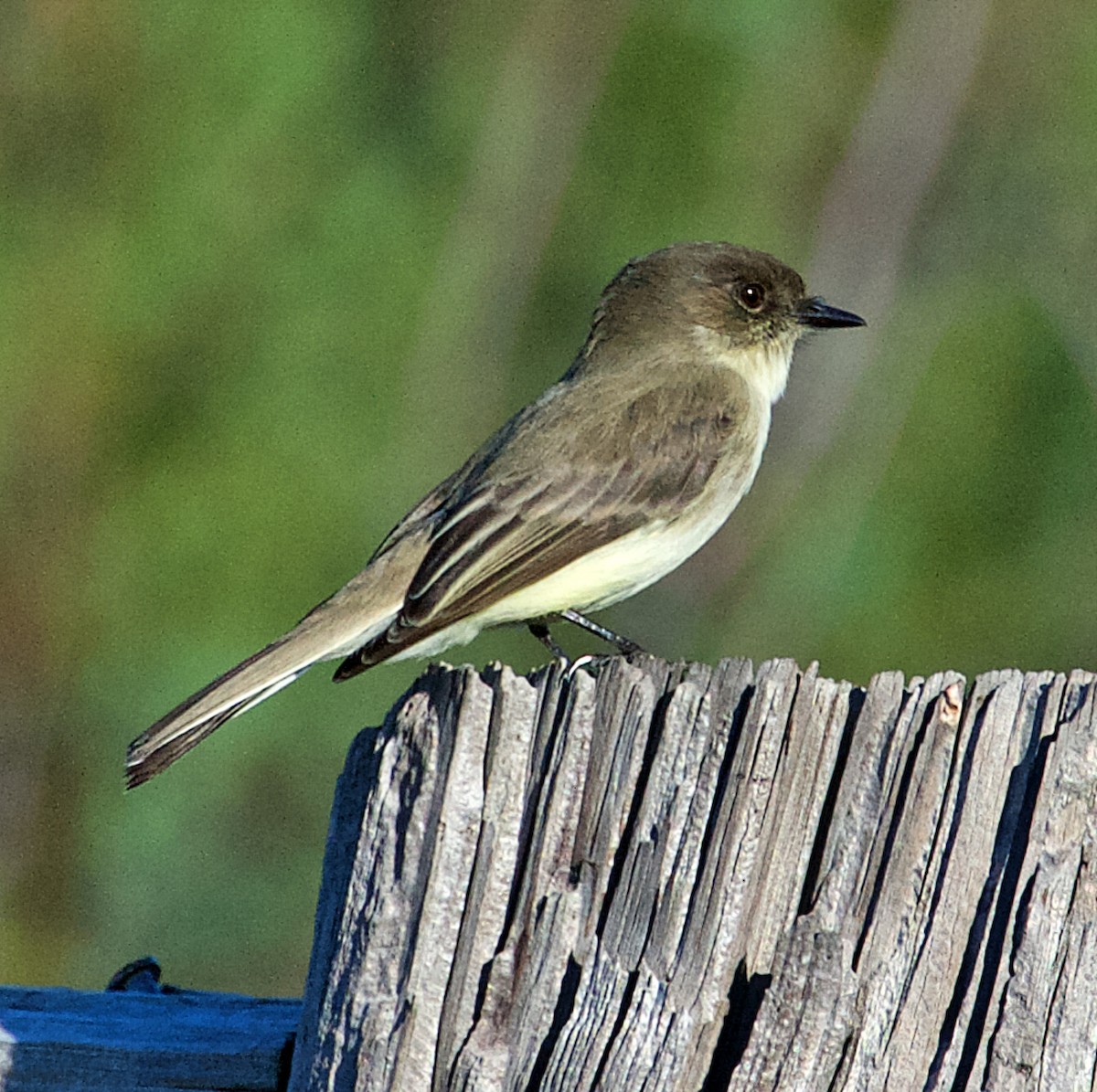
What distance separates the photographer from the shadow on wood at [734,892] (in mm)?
2354

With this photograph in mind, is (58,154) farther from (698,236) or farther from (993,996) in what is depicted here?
(993,996)

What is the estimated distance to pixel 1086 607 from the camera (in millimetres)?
6262

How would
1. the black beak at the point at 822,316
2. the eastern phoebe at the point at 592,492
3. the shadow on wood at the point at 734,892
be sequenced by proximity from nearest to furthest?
the shadow on wood at the point at 734,892 → the eastern phoebe at the point at 592,492 → the black beak at the point at 822,316

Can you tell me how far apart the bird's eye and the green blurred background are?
2.24 feet

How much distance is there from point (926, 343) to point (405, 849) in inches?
176

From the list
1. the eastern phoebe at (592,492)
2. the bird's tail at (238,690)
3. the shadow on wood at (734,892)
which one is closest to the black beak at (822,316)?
the eastern phoebe at (592,492)

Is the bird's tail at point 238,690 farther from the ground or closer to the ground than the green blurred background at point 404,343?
closer to the ground

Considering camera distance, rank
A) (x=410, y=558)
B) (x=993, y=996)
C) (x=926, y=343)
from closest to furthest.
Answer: (x=993, y=996), (x=410, y=558), (x=926, y=343)

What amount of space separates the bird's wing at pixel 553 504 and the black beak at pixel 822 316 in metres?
0.70

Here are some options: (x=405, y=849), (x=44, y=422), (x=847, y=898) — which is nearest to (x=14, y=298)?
(x=44, y=422)

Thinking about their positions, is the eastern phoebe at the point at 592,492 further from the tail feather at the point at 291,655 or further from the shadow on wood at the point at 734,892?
the shadow on wood at the point at 734,892

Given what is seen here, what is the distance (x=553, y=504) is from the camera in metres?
5.11

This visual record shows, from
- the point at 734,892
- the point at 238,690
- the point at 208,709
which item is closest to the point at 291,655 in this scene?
the point at 238,690

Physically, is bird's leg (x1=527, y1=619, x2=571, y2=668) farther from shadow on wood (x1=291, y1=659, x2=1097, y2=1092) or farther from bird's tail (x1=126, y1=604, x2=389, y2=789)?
shadow on wood (x1=291, y1=659, x2=1097, y2=1092)
